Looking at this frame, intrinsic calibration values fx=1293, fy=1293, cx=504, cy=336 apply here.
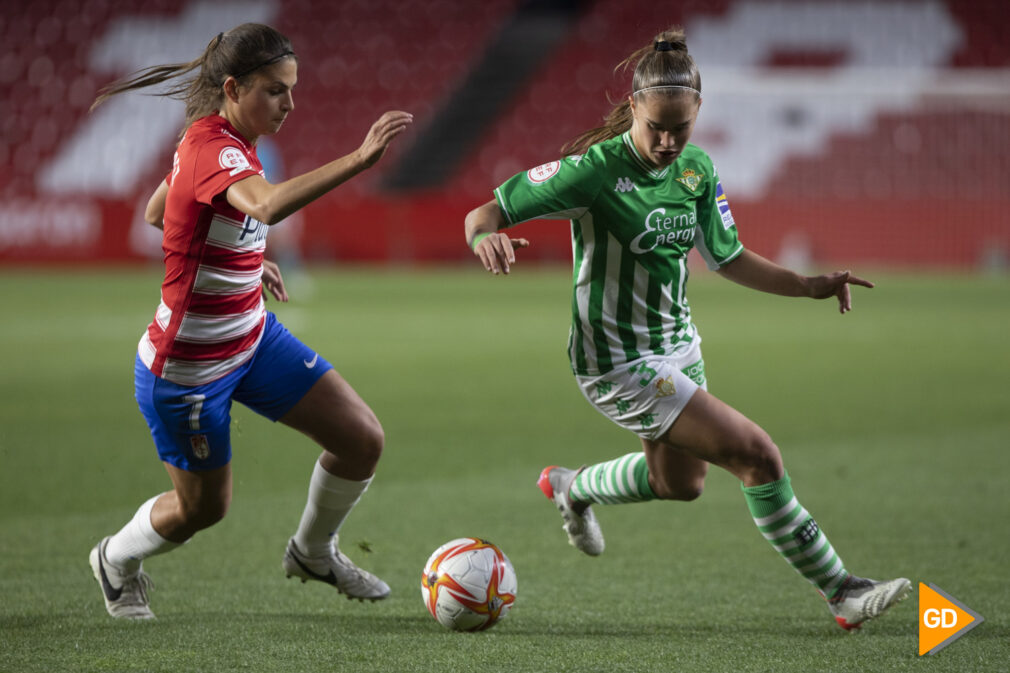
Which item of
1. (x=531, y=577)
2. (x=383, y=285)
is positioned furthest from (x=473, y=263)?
(x=531, y=577)

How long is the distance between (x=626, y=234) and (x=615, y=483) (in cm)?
121

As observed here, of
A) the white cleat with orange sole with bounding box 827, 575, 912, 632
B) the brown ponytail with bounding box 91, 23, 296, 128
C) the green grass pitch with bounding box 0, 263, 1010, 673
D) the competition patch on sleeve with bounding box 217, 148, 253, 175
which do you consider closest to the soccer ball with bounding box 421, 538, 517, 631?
the green grass pitch with bounding box 0, 263, 1010, 673

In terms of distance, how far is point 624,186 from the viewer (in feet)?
14.3

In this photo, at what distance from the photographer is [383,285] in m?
23.2

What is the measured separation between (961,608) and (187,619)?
2586mm

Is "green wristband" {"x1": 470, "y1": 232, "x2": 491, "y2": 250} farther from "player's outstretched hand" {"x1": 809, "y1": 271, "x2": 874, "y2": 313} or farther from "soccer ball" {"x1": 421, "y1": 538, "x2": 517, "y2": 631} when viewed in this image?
"player's outstretched hand" {"x1": 809, "y1": 271, "x2": 874, "y2": 313}

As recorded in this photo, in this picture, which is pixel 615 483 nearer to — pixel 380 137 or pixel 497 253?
pixel 497 253

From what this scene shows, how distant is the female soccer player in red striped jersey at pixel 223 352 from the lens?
408cm

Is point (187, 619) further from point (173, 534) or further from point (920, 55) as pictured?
point (920, 55)

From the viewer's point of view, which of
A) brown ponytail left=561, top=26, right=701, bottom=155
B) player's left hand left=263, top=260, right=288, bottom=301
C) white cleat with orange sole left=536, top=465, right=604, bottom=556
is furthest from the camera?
white cleat with orange sole left=536, top=465, right=604, bottom=556

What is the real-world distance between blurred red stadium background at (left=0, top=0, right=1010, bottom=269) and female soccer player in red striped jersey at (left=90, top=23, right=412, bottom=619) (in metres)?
20.7

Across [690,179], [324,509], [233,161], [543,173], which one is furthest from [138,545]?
[690,179]

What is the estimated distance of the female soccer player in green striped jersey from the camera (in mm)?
4277

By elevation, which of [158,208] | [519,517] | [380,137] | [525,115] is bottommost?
[519,517]
